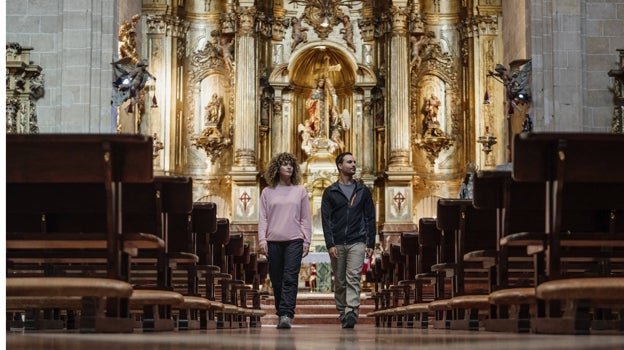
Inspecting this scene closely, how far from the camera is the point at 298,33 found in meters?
24.4

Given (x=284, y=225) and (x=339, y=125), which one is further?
(x=339, y=125)

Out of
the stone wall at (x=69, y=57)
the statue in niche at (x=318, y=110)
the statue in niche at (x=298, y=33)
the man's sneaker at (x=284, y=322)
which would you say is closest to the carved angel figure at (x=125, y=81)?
the stone wall at (x=69, y=57)

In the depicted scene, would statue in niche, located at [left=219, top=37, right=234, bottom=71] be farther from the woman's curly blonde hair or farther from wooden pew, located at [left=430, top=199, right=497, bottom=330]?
wooden pew, located at [left=430, top=199, right=497, bottom=330]

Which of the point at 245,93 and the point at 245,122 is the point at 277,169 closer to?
the point at 245,122

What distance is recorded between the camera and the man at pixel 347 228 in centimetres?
1053

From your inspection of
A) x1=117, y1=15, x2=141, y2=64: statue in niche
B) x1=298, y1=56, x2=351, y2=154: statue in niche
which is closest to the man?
x1=117, y1=15, x2=141, y2=64: statue in niche

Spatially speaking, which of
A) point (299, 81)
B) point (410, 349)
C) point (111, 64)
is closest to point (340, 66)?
point (299, 81)

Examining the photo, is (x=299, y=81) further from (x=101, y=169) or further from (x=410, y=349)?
(x=410, y=349)

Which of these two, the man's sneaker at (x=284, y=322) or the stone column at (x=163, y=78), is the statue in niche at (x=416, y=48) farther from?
the man's sneaker at (x=284, y=322)

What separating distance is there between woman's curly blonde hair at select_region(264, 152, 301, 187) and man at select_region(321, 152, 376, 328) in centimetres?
51

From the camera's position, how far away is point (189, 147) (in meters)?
24.8

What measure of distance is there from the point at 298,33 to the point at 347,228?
14.3 metres

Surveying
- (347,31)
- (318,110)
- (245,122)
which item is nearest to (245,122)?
(245,122)

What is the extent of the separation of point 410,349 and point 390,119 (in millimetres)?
19376
